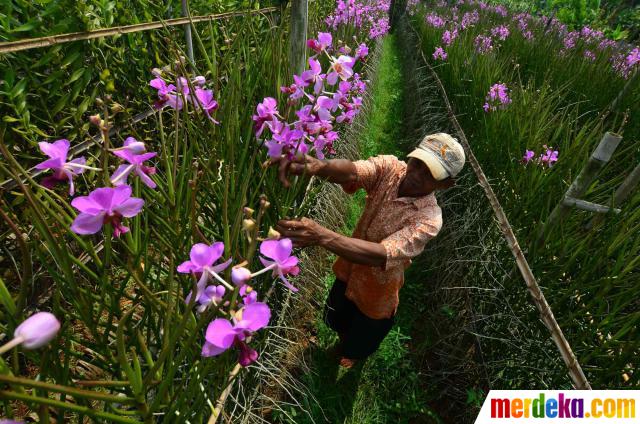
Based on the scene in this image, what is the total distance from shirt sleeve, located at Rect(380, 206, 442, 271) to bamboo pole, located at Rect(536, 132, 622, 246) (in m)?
0.56

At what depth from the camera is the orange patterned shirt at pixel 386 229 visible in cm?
126

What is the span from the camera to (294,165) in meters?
1.14

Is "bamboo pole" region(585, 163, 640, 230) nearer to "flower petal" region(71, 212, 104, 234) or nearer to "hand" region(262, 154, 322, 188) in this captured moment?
"hand" region(262, 154, 322, 188)

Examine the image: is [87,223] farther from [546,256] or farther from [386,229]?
[546,256]

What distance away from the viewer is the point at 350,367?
204cm

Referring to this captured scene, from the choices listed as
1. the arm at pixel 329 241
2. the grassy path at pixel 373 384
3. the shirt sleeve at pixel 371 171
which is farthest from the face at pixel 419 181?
the grassy path at pixel 373 384

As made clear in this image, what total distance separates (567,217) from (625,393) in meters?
0.68

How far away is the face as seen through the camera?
4.37 feet

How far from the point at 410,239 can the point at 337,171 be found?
400 millimetres

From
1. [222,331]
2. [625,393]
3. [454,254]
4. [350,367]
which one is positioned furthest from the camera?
[454,254]

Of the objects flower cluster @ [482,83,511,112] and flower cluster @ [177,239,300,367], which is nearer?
flower cluster @ [177,239,300,367]

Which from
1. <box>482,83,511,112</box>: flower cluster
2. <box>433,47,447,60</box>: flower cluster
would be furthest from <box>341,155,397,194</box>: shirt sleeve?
<box>433,47,447,60</box>: flower cluster

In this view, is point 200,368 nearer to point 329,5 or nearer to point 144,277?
point 144,277

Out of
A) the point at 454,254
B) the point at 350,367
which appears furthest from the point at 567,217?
the point at 350,367
